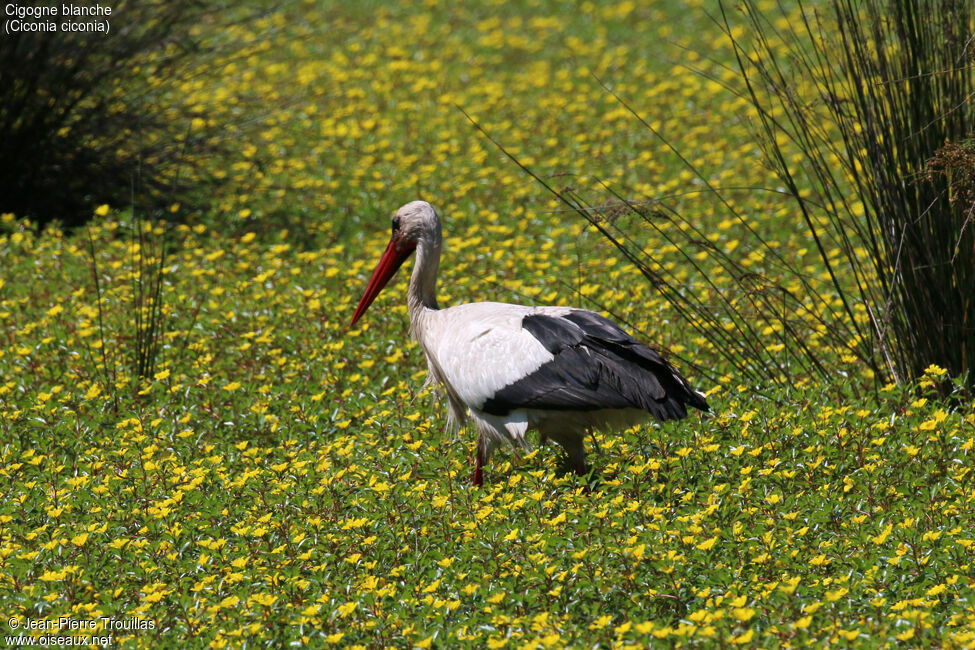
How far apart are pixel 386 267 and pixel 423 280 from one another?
0.42 metres

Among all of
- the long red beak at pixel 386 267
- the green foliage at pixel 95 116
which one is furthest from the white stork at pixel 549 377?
the green foliage at pixel 95 116

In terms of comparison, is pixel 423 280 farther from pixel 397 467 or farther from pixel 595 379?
pixel 595 379

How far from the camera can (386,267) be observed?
627 cm

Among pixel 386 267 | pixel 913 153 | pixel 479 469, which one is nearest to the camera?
pixel 479 469

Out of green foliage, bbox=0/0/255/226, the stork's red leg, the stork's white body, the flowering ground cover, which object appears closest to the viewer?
the flowering ground cover

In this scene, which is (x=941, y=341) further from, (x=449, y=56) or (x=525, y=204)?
(x=449, y=56)

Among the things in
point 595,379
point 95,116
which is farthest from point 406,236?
point 95,116

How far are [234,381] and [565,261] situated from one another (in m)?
2.60

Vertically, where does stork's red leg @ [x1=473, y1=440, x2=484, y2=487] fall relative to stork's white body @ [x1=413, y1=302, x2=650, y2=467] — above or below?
below

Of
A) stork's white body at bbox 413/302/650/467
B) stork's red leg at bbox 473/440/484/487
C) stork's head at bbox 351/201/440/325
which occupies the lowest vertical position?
stork's red leg at bbox 473/440/484/487

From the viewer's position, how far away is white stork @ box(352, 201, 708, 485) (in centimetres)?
491

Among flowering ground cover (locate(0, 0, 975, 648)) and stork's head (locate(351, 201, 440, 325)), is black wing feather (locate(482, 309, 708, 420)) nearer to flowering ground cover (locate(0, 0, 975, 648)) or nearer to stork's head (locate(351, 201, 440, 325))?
flowering ground cover (locate(0, 0, 975, 648))

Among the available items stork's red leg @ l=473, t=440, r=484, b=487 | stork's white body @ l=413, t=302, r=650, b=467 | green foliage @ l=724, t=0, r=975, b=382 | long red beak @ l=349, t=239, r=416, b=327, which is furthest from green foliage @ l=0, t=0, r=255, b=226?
green foliage @ l=724, t=0, r=975, b=382

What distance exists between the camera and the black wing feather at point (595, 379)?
486cm
